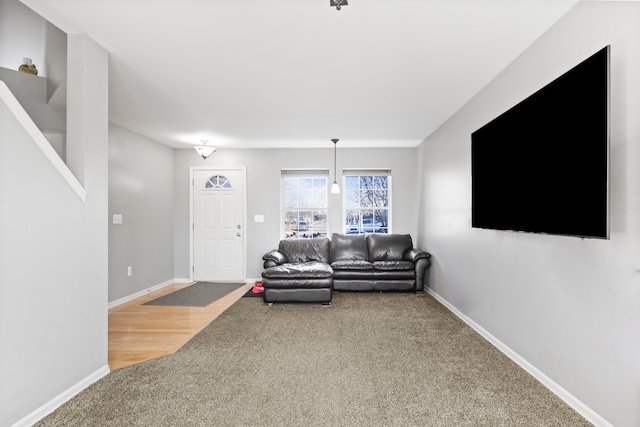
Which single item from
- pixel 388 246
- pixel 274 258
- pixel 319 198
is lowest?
pixel 274 258

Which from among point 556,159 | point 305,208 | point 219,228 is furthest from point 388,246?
point 556,159

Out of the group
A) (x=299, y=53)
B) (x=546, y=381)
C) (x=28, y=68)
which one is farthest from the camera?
(x=28, y=68)

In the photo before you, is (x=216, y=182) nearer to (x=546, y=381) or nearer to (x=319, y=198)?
(x=319, y=198)

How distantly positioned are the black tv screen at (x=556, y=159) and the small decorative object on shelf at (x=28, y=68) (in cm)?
441

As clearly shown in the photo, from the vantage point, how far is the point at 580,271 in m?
1.93

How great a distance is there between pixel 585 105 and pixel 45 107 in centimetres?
425

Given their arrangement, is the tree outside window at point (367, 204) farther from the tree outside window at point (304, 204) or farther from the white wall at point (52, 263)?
the white wall at point (52, 263)

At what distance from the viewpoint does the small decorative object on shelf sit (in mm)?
2928

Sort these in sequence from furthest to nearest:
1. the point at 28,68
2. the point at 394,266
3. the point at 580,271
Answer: the point at 394,266 → the point at 28,68 → the point at 580,271

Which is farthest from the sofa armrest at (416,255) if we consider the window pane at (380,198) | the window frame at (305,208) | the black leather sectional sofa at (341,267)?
the window frame at (305,208)

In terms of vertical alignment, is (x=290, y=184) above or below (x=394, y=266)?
above

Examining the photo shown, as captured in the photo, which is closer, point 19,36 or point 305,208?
point 19,36

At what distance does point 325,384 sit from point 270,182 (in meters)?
4.32

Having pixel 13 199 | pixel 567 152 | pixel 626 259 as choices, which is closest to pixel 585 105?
pixel 567 152
